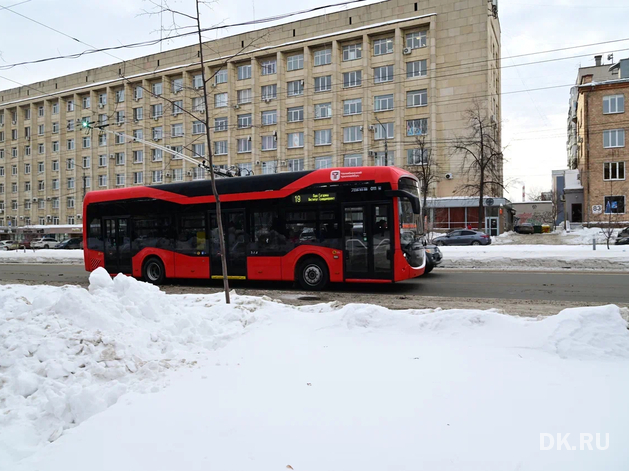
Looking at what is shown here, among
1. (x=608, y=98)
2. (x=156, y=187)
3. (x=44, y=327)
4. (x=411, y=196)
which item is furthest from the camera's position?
(x=608, y=98)

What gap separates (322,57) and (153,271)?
39.9m

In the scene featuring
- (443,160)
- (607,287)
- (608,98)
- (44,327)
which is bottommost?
(607,287)

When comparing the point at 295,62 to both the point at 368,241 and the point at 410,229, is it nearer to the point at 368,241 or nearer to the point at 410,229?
the point at 410,229

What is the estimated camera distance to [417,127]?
44031 millimetres

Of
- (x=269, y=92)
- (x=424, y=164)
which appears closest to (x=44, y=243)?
(x=269, y=92)

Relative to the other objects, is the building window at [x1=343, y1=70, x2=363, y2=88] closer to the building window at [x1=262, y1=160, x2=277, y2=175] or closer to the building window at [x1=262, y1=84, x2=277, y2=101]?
the building window at [x1=262, y1=84, x2=277, y2=101]

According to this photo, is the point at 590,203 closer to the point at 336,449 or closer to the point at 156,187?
the point at 156,187

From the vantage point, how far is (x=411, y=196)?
11.0 meters

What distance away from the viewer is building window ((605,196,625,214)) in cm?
3903

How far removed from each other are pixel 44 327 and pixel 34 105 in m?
75.9

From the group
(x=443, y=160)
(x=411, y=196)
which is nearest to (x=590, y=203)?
(x=443, y=160)

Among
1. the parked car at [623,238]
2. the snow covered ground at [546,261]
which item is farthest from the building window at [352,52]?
the snow covered ground at [546,261]

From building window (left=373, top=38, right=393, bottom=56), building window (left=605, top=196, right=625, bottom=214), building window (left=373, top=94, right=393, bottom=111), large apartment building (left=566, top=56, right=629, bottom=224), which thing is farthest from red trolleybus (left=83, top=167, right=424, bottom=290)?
building window (left=373, top=38, right=393, bottom=56)

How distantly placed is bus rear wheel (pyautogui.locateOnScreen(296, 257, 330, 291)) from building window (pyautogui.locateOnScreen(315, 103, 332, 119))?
3732 centimetres
